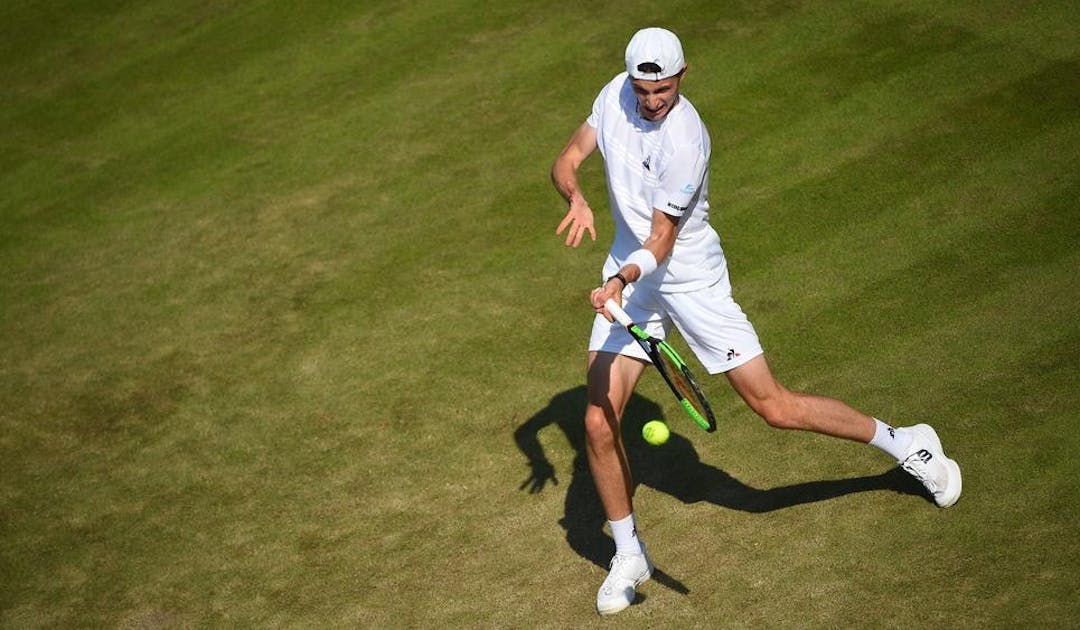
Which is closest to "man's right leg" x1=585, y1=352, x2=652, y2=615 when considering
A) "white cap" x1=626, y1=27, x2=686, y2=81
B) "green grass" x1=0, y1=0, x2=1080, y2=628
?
"green grass" x1=0, y1=0, x2=1080, y2=628

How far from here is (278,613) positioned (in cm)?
758

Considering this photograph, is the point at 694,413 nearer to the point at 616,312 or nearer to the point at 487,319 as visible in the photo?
the point at 616,312

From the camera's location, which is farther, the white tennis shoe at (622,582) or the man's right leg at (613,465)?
the man's right leg at (613,465)

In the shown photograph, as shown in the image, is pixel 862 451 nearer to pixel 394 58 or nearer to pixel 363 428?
pixel 363 428

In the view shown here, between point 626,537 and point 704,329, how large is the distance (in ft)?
4.30

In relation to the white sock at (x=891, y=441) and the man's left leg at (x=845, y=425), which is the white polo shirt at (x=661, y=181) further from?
the white sock at (x=891, y=441)

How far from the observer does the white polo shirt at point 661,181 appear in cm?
688

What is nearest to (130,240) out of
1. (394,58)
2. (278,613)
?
(394,58)

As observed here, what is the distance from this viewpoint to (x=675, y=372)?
7.03 meters

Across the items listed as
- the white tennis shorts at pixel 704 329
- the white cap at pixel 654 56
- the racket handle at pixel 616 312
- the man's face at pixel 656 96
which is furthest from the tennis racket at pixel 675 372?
the white cap at pixel 654 56

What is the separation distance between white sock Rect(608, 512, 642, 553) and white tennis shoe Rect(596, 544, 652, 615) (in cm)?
3

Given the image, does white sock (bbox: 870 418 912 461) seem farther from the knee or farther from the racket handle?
the racket handle

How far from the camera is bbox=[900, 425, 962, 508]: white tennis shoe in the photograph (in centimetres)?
738

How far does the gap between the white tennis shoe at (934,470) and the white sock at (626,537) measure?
1.69 m
